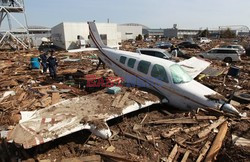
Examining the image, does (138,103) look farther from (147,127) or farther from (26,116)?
(26,116)

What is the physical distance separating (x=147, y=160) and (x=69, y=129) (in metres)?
2.46

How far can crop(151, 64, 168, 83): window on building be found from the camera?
8456mm

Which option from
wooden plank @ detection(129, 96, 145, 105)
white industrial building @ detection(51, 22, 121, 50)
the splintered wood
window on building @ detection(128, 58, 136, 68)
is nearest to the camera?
wooden plank @ detection(129, 96, 145, 105)

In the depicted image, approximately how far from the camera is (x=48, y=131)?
565cm

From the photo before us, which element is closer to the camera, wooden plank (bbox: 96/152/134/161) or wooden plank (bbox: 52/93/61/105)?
wooden plank (bbox: 96/152/134/161)

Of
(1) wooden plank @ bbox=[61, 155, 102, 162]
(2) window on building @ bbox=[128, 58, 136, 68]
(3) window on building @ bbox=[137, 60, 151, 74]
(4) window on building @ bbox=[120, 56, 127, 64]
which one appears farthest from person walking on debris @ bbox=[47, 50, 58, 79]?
(1) wooden plank @ bbox=[61, 155, 102, 162]

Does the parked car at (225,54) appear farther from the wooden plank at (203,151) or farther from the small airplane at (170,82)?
the wooden plank at (203,151)

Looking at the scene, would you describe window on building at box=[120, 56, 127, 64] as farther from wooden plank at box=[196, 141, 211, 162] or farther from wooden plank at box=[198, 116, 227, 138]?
wooden plank at box=[196, 141, 211, 162]

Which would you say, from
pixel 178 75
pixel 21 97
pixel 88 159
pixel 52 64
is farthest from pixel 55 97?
pixel 178 75

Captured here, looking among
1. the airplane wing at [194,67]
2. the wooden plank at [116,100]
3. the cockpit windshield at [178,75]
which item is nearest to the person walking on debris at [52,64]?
the wooden plank at [116,100]

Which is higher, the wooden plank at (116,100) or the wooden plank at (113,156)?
the wooden plank at (116,100)

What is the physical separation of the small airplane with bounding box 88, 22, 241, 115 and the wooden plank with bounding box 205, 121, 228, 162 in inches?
40.6

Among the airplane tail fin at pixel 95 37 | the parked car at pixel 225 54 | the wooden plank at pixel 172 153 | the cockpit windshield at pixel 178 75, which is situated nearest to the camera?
the wooden plank at pixel 172 153

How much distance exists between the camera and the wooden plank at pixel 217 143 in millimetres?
5520
